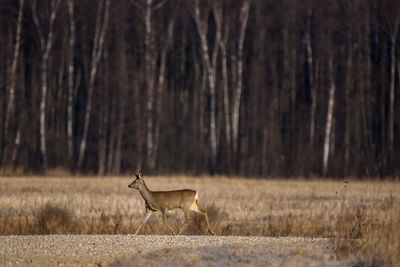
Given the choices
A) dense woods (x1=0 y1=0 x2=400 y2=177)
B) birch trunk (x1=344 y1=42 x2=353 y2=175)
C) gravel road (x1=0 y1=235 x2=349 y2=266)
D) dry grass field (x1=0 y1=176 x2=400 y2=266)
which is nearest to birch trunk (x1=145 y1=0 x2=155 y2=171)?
dense woods (x1=0 y1=0 x2=400 y2=177)

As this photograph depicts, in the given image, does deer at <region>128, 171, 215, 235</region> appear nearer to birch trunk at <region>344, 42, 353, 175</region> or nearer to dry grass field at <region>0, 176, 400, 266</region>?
dry grass field at <region>0, 176, 400, 266</region>

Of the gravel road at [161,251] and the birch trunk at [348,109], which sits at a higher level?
the birch trunk at [348,109]

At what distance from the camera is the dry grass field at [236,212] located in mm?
11234

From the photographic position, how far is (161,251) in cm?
1141

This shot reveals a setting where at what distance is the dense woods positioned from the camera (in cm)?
3747

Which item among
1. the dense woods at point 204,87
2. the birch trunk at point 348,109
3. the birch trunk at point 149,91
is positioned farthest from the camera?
the dense woods at point 204,87

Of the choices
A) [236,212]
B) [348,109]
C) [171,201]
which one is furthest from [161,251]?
[348,109]

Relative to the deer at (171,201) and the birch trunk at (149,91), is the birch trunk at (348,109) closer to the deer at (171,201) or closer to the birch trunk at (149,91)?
the birch trunk at (149,91)

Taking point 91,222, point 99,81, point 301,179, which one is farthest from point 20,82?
point 91,222

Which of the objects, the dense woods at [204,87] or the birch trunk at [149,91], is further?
the dense woods at [204,87]

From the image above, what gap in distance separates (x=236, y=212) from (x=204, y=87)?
94.2 feet

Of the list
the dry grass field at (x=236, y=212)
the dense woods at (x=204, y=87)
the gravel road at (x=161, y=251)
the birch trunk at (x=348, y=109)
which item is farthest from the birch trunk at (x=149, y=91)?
the gravel road at (x=161, y=251)

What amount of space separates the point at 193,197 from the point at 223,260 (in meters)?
4.96

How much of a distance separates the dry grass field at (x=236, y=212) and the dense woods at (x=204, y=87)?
8347 mm
